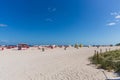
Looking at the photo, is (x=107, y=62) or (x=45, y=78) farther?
(x=107, y=62)

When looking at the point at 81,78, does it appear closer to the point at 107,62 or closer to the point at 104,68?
the point at 104,68

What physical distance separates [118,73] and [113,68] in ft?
2.95

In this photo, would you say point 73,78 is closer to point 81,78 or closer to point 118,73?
point 81,78

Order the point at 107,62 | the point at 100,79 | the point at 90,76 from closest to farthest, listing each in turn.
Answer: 1. the point at 100,79
2. the point at 90,76
3. the point at 107,62

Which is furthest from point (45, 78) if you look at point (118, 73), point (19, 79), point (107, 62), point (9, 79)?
point (107, 62)

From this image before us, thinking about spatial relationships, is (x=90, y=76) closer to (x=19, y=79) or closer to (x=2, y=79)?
(x=19, y=79)

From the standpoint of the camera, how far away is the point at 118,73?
8.74m

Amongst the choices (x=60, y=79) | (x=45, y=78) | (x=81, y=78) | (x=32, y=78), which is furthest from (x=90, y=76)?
(x=32, y=78)

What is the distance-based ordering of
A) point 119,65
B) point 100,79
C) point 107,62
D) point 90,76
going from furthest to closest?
point 107,62, point 119,65, point 90,76, point 100,79

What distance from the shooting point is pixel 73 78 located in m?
7.83

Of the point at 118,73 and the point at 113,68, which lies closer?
the point at 118,73

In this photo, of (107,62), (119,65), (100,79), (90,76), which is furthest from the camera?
(107,62)

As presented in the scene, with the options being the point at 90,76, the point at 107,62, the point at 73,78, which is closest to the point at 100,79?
the point at 90,76

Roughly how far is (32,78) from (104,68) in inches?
189
